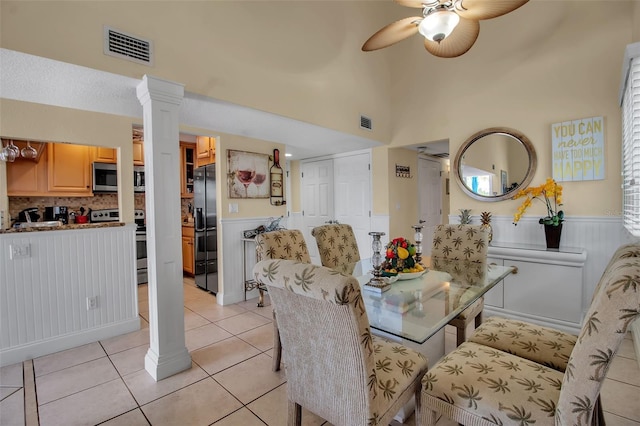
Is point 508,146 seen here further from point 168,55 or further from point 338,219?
point 168,55

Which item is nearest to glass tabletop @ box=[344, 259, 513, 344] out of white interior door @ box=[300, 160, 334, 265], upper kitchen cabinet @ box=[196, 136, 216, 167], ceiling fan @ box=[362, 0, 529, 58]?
ceiling fan @ box=[362, 0, 529, 58]

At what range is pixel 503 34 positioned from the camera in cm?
350

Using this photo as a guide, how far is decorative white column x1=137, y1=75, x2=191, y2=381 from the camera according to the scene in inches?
83.6

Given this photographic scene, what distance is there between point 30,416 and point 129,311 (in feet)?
4.04

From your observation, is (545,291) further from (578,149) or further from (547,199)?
(578,149)

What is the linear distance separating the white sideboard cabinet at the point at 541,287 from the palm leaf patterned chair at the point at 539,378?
6.25ft

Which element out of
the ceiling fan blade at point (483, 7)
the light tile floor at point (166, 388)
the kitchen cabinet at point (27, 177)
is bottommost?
the light tile floor at point (166, 388)

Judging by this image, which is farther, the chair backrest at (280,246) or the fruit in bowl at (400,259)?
the chair backrest at (280,246)

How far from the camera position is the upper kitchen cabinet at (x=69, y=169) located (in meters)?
3.74

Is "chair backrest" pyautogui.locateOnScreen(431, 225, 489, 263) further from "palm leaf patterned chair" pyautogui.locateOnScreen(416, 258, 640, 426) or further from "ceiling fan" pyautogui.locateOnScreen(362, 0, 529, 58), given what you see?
"ceiling fan" pyautogui.locateOnScreen(362, 0, 529, 58)

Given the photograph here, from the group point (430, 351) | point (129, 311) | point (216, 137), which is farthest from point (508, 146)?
point (129, 311)

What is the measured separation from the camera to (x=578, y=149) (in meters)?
3.05

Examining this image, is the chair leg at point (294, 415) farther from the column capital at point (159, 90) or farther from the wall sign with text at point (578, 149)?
the wall sign with text at point (578, 149)

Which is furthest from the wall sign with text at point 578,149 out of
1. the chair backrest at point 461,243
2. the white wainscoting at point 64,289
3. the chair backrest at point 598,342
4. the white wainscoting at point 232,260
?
the white wainscoting at point 64,289
